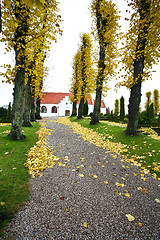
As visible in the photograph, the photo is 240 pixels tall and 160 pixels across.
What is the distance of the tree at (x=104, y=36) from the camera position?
11664mm

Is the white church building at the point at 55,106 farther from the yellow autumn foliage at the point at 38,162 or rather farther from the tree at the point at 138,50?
the yellow autumn foliage at the point at 38,162

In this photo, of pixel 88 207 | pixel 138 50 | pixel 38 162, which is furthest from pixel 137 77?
pixel 88 207

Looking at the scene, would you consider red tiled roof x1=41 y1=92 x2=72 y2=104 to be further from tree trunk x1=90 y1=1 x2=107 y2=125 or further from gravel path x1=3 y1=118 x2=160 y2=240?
gravel path x1=3 y1=118 x2=160 y2=240

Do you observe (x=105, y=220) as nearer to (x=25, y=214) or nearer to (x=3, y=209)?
(x=25, y=214)

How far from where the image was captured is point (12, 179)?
12.2 ft

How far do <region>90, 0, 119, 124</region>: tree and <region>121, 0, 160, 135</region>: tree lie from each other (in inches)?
122

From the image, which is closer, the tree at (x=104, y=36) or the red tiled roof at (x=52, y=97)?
the tree at (x=104, y=36)

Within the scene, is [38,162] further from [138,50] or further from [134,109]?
[138,50]

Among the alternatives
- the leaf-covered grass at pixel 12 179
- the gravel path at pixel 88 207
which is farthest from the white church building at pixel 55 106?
the gravel path at pixel 88 207

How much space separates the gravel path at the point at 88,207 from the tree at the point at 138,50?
4854 mm

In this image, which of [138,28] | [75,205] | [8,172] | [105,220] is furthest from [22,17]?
[105,220]

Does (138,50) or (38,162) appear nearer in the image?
(38,162)

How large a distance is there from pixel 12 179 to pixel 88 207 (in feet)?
7.55

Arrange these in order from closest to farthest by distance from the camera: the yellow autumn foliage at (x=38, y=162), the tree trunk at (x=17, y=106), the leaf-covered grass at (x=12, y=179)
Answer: the leaf-covered grass at (x=12, y=179) → the yellow autumn foliage at (x=38, y=162) → the tree trunk at (x=17, y=106)
